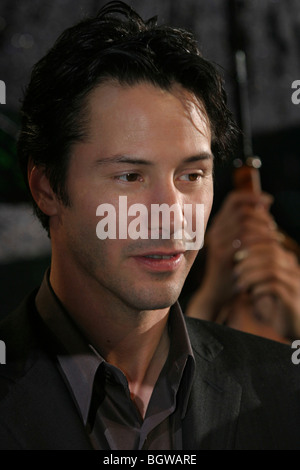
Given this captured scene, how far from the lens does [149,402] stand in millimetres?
1037

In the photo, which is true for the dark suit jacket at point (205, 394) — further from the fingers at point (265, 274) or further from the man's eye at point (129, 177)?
the man's eye at point (129, 177)

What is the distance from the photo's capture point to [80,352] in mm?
1022

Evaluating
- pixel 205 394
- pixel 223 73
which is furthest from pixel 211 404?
pixel 223 73

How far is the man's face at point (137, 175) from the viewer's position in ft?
3.21

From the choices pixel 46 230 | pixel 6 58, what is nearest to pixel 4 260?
pixel 46 230

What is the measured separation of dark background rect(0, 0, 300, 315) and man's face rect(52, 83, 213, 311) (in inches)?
13.5

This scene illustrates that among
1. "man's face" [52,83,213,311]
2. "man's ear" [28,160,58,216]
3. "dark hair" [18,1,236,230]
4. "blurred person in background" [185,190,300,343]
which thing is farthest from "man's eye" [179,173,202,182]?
"blurred person in background" [185,190,300,343]

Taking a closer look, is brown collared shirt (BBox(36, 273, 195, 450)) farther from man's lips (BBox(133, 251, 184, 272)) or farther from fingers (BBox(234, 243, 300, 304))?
fingers (BBox(234, 243, 300, 304))

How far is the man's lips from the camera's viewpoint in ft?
3.26

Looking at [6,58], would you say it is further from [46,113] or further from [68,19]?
[46,113]

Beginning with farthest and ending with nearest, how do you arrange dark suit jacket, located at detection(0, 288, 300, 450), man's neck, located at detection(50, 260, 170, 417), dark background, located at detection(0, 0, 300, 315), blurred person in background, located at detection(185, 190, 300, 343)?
1. blurred person in background, located at detection(185, 190, 300, 343)
2. dark background, located at detection(0, 0, 300, 315)
3. man's neck, located at detection(50, 260, 170, 417)
4. dark suit jacket, located at detection(0, 288, 300, 450)
